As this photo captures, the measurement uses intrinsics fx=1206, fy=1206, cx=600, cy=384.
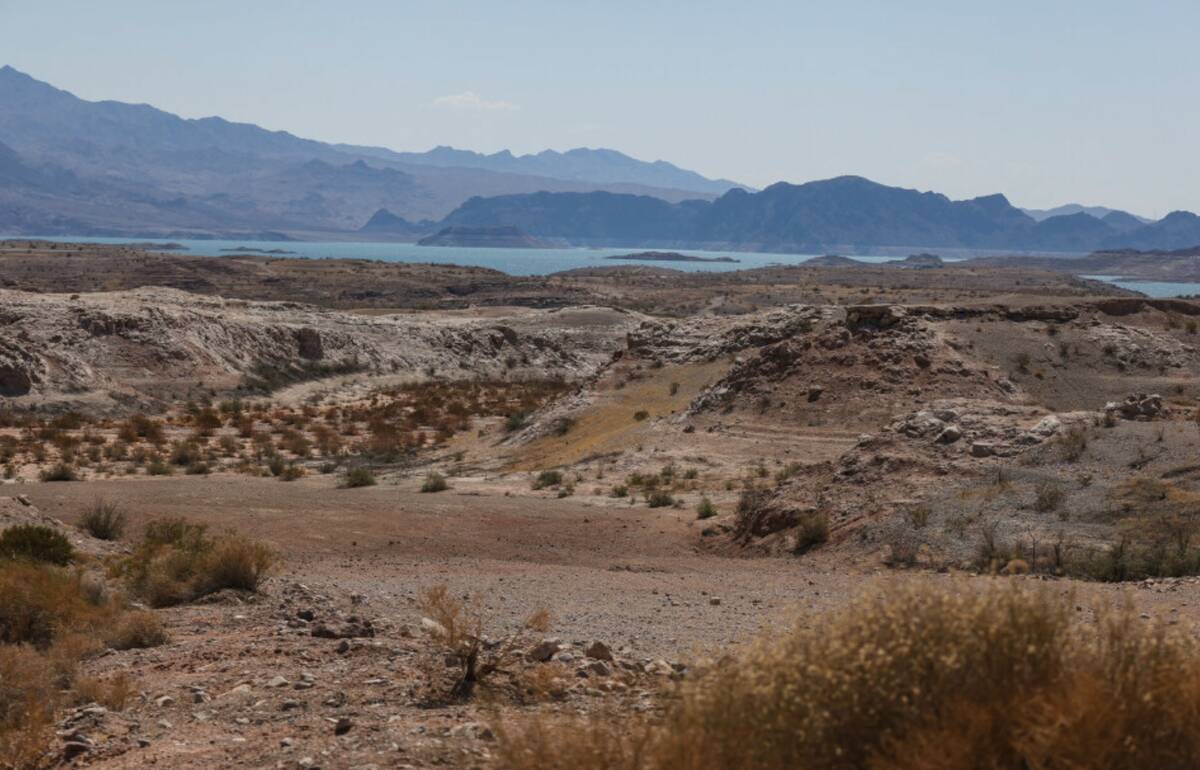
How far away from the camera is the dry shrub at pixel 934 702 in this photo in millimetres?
4559

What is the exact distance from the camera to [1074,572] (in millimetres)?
13797

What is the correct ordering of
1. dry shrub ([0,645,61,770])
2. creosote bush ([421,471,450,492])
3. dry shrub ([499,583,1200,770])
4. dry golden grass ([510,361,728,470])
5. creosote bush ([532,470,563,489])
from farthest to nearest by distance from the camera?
1. dry golden grass ([510,361,728,470])
2. creosote bush ([532,470,563,489])
3. creosote bush ([421,471,450,492])
4. dry shrub ([0,645,61,770])
5. dry shrub ([499,583,1200,770])

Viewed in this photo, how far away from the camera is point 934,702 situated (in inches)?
190

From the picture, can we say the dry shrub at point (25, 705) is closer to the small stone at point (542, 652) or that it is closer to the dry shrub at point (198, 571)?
the dry shrub at point (198, 571)

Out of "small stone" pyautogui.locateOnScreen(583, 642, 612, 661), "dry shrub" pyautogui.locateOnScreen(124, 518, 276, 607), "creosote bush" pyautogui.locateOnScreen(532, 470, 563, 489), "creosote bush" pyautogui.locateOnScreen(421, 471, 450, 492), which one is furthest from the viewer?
"creosote bush" pyautogui.locateOnScreen(532, 470, 563, 489)

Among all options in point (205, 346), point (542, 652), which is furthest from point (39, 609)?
point (205, 346)

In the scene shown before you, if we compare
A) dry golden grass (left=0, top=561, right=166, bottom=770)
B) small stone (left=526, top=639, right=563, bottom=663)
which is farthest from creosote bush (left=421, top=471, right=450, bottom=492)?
small stone (left=526, top=639, right=563, bottom=663)

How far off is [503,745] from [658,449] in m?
23.0

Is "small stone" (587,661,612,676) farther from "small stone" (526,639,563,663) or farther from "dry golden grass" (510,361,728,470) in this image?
"dry golden grass" (510,361,728,470)

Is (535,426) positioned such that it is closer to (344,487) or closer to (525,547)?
(344,487)

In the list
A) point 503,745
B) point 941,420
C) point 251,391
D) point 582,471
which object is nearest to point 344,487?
point 582,471

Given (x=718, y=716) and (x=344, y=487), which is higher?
(x=718, y=716)

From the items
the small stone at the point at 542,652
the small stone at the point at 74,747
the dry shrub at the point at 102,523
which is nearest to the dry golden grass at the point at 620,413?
the dry shrub at the point at 102,523

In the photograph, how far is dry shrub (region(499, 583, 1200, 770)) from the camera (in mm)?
4559
